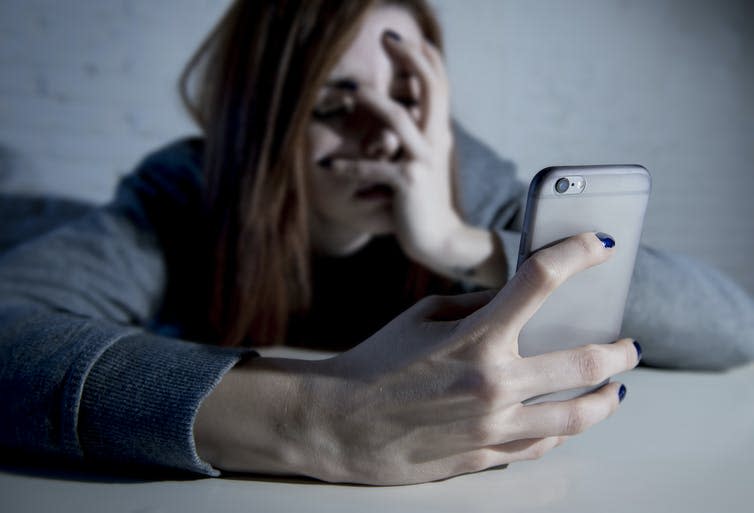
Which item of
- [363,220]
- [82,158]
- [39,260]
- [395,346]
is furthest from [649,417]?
[82,158]

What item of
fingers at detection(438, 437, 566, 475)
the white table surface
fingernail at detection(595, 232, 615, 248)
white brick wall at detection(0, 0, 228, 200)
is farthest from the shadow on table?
white brick wall at detection(0, 0, 228, 200)

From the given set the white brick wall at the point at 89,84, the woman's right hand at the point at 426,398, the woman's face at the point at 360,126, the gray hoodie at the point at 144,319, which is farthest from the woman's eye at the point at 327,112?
the white brick wall at the point at 89,84

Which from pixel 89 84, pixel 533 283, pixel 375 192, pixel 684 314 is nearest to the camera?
pixel 533 283

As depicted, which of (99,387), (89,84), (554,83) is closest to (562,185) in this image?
(99,387)

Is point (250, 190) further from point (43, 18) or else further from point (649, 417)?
point (43, 18)

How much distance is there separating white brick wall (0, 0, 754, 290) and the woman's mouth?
0.17 metres

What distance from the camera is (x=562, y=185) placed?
27cm

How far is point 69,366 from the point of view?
319mm

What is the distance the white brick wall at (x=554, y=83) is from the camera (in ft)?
2.32

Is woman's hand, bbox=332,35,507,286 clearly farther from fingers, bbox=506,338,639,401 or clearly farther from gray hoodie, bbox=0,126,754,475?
fingers, bbox=506,338,639,401

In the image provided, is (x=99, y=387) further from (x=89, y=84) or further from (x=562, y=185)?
(x=89, y=84)

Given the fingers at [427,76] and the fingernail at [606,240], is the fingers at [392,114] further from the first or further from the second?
the fingernail at [606,240]

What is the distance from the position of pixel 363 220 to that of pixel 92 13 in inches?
24.2

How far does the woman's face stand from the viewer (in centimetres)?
55
